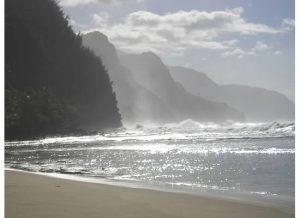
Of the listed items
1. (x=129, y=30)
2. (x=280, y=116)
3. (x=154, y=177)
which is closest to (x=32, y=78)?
(x=129, y=30)

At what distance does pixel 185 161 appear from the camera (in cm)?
455

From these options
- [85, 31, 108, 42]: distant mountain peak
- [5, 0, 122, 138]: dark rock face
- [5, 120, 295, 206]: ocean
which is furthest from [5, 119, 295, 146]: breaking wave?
[85, 31, 108, 42]: distant mountain peak

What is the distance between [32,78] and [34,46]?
11.2 inches

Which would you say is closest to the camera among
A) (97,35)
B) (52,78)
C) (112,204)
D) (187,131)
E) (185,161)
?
(112,204)

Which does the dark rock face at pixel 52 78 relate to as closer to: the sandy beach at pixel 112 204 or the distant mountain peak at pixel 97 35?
the distant mountain peak at pixel 97 35

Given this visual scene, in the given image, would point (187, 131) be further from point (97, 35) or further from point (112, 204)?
point (112, 204)

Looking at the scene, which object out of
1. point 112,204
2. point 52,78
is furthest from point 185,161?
point 112,204

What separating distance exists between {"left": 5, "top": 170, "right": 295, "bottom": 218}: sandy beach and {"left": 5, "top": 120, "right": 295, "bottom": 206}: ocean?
314 mm

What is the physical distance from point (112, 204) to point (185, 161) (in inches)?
98.2

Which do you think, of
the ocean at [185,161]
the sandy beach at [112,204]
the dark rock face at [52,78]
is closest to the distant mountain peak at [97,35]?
the dark rock face at [52,78]

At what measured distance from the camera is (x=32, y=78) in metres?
3.44

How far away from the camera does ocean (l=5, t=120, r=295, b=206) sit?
2971mm

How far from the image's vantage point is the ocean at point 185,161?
297 cm

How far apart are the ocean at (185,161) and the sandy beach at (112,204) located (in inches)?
12.3
